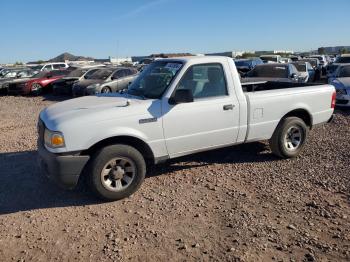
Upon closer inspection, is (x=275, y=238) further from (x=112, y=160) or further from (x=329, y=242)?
(x=112, y=160)

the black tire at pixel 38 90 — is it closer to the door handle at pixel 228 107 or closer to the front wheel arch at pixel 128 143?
the front wheel arch at pixel 128 143

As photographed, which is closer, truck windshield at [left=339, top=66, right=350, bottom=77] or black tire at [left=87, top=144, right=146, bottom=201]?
black tire at [left=87, top=144, right=146, bottom=201]

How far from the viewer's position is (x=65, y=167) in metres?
4.65

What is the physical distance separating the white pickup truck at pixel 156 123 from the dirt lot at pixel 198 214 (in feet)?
1.46

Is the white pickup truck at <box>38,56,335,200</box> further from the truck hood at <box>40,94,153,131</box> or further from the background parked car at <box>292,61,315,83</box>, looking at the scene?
the background parked car at <box>292,61,315,83</box>

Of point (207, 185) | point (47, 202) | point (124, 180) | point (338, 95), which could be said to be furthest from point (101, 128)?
point (338, 95)

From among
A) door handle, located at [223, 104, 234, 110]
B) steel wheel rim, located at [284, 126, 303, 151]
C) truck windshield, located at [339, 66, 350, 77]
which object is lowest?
steel wheel rim, located at [284, 126, 303, 151]

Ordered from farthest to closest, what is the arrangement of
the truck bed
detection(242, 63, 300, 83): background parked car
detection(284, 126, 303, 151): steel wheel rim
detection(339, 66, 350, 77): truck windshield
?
detection(242, 63, 300, 83): background parked car, detection(339, 66, 350, 77): truck windshield, the truck bed, detection(284, 126, 303, 151): steel wheel rim

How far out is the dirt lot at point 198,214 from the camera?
3809 mm

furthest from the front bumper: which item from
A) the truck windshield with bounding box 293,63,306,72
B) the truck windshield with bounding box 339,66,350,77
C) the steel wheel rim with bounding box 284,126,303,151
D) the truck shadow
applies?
the truck windshield with bounding box 293,63,306,72

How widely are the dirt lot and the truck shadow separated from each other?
0.02 m

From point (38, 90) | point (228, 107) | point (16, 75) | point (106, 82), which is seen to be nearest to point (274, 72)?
point (106, 82)

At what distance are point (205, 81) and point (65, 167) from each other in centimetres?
237

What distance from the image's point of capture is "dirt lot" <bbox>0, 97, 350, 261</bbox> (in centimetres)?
381
